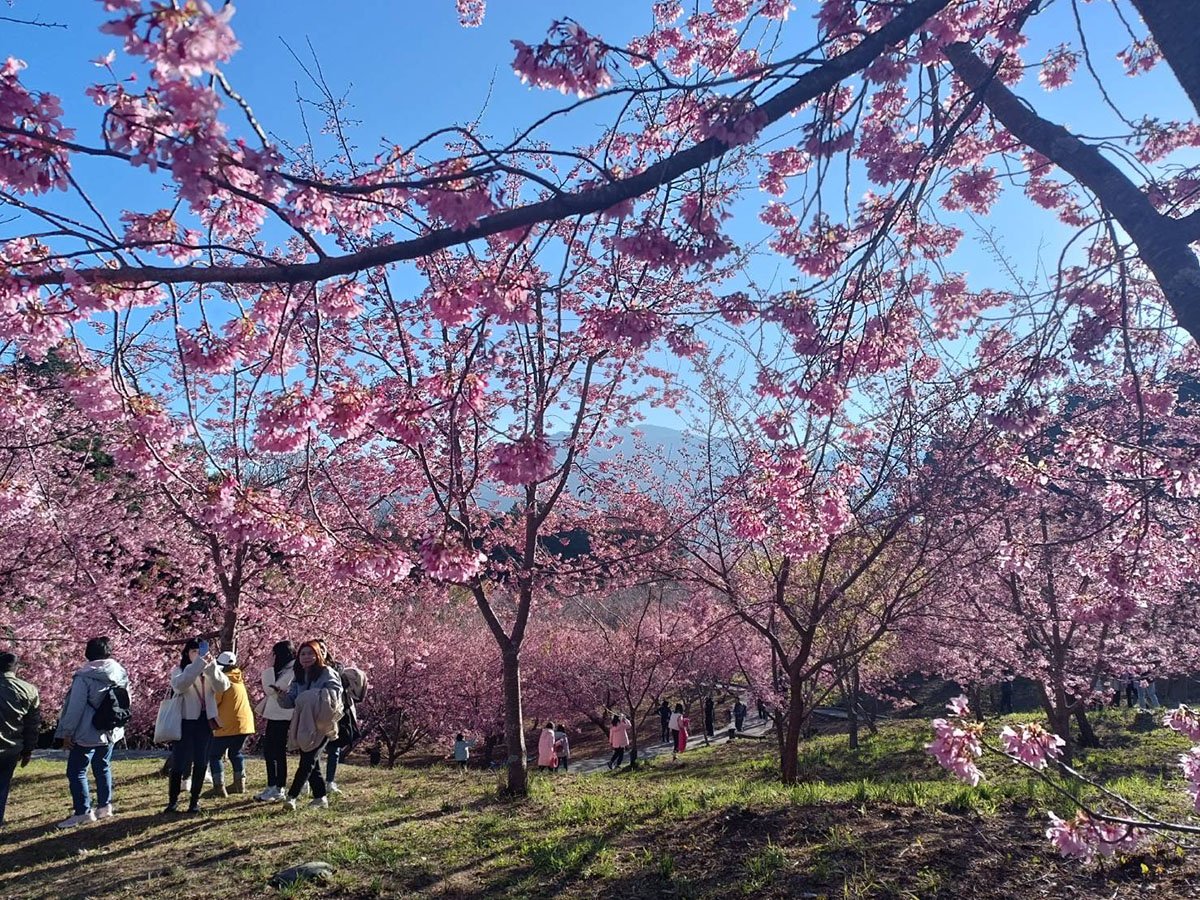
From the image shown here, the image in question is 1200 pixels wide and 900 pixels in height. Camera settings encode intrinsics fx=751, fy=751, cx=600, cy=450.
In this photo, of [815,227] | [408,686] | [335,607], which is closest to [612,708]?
[408,686]

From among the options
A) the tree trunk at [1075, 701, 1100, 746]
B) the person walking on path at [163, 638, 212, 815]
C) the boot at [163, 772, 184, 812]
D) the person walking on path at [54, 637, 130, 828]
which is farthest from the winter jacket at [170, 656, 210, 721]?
the tree trunk at [1075, 701, 1100, 746]

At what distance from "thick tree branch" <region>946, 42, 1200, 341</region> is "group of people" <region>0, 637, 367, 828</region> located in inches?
234

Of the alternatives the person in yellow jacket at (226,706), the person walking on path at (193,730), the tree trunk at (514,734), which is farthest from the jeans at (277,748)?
the tree trunk at (514,734)

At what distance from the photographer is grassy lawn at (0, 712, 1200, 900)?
396cm

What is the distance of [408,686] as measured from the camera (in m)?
20.9

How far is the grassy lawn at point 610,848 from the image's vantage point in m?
3.96

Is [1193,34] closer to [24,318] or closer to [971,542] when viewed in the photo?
[24,318]

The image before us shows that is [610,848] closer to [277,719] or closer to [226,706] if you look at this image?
[277,719]

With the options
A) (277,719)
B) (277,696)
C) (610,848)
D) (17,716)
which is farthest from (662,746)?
(17,716)

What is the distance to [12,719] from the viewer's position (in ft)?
18.1

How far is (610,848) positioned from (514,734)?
2593 millimetres

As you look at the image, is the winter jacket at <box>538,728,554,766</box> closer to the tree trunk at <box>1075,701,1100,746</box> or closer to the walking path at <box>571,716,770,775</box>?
the walking path at <box>571,716,770,775</box>

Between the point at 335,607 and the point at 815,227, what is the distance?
41.8ft

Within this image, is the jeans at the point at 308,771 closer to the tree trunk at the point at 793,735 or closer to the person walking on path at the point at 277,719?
the person walking on path at the point at 277,719
